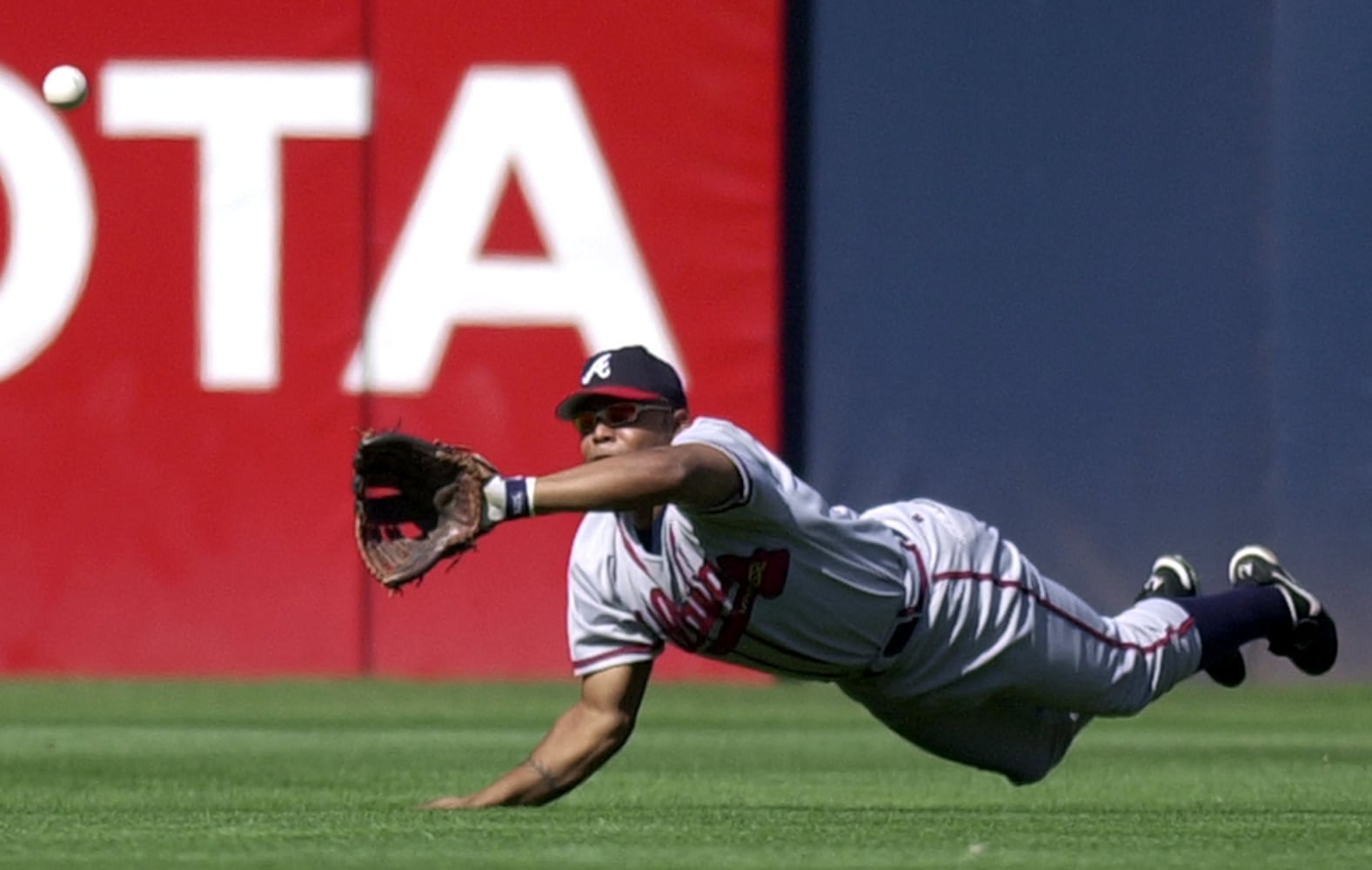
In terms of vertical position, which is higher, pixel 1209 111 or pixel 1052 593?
pixel 1209 111

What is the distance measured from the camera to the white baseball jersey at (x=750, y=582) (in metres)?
5.80

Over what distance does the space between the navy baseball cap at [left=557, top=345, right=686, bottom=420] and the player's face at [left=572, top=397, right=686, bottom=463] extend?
0.02 metres

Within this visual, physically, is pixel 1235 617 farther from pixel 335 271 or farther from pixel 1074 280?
pixel 335 271

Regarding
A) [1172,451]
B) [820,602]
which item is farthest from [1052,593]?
[1172,451]

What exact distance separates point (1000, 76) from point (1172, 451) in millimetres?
1836

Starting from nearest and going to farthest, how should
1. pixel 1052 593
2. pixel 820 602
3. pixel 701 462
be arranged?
pixel 701 462 → pixel 820 602 → pixel 1052 593

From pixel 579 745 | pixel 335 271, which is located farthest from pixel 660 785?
pixel 335 271

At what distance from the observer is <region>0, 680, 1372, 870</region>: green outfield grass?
16.6 feet

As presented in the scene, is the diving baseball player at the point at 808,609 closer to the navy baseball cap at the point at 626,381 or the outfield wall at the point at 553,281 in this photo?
the navy baseball cap at the point at 626,381

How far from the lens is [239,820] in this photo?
19.0 feet

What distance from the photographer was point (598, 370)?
5777mm

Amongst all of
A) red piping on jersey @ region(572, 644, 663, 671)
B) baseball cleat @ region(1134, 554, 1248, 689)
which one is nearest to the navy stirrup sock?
baseball cleat @ region(1134, 554, 1248, 689)

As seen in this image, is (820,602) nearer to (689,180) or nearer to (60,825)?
(60,825)

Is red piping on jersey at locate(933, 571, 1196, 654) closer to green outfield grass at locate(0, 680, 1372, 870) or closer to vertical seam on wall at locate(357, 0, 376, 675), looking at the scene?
green outfield grass at locate(0, 680, 1372, 870)
